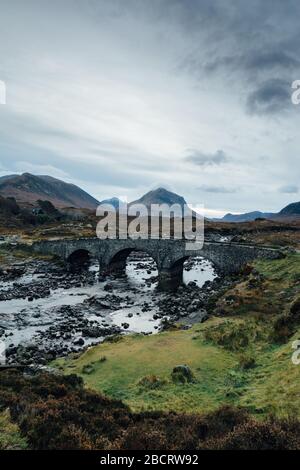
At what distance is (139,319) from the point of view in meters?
39.4

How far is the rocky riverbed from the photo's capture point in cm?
3177

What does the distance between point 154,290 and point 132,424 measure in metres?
41.6

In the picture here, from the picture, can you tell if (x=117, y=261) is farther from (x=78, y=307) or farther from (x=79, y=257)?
(x=78, y=307)

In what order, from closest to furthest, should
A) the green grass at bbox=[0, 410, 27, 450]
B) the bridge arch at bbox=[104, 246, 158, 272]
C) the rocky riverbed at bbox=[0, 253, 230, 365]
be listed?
the green grass at bbox=[0, 410, 27, 450]
the rocky riverbed at bbox=[0, 253, 230, 365]
the bridge arch at bbox=[104, 246, 158, 272]

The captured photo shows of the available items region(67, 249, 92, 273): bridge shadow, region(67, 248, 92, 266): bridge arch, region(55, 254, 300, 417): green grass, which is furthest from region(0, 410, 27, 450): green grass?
region(67, 249, 92, 273): bridge shadow

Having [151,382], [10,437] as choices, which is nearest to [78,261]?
[151,382]

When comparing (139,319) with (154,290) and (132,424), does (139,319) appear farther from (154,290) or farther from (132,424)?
(132,424)

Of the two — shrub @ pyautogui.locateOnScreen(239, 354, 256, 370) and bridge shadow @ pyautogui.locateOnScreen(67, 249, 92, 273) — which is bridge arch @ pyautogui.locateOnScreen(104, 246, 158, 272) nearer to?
bridge shadow @ pyautogui.locateOnScreen(67, 249, 92, 273)

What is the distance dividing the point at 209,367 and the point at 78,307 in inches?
1062

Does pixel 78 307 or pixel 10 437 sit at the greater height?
pixel 10 437

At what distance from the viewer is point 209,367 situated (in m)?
20.1

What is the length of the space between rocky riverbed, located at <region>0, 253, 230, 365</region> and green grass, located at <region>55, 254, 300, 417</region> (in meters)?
5.56

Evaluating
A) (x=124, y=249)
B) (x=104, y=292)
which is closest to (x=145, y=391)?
(x=104, y=292)

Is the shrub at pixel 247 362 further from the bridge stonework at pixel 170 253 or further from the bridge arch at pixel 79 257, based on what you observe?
the bridge arch at pixel 79 257
